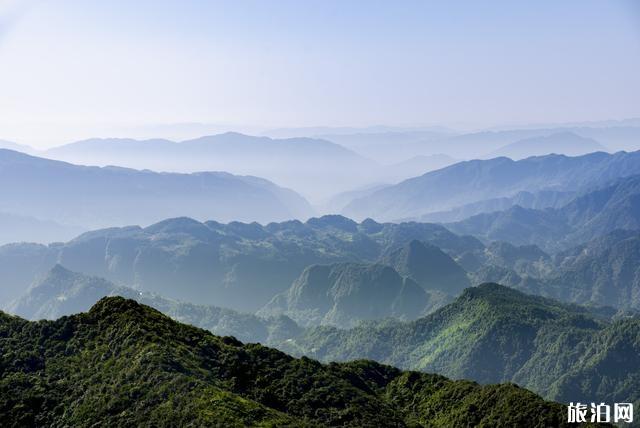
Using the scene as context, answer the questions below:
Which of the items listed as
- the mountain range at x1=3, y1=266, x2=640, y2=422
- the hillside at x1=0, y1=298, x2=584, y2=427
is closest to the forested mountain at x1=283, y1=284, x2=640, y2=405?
the mountain range at x1=3, y1=266, x2=640, y2=422

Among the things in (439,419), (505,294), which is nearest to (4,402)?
(439,419)

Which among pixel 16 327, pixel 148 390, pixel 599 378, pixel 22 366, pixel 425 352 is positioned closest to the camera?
pixel 148 390

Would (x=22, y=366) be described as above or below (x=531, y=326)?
above

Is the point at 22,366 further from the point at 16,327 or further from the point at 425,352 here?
the point at 425,352

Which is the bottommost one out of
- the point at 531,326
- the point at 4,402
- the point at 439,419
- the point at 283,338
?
the point at 283,338

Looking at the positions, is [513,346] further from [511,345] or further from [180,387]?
[180,387]

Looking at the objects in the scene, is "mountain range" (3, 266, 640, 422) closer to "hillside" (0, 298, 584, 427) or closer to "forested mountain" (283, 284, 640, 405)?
"forested mountain" (283, 284, 640, 405)

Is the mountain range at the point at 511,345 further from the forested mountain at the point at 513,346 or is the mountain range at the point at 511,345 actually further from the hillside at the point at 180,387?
the hillside at the point at 180,387
